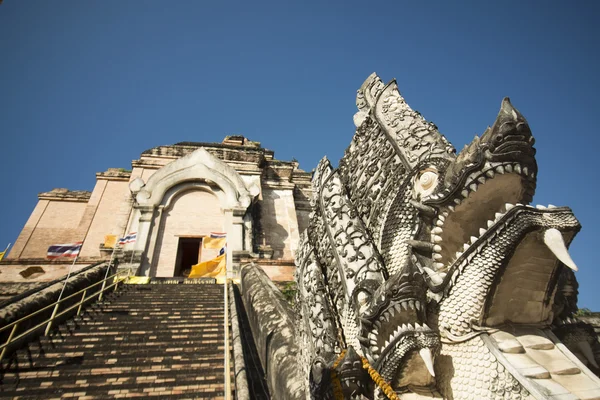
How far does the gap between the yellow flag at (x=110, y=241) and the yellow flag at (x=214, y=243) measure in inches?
119

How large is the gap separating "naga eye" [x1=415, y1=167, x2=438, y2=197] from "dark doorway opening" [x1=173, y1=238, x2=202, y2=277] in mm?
9808

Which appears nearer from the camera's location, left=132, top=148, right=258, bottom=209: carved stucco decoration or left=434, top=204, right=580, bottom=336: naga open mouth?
left=434, top=204, right=580, bottom=336: naga open mouth

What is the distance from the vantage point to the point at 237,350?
13.3 ft

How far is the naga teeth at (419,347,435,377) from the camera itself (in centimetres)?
204

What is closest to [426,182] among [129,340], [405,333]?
[405,333]

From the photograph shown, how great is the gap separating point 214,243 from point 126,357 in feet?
20.8

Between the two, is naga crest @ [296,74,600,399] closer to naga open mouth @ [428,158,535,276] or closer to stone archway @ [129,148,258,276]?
naga open mouth @ [428,158,535,276]

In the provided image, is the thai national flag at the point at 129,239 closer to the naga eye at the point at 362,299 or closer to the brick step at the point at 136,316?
the brick step at the point at 136,316

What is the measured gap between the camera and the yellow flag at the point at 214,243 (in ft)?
35.8

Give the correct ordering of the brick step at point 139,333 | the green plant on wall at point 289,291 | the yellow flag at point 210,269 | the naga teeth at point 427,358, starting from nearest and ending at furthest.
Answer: the naga teeth at point 427,358
the brick step at point 139,333
the green plant on wall at point 289,291
the yellow flag at point 210,269

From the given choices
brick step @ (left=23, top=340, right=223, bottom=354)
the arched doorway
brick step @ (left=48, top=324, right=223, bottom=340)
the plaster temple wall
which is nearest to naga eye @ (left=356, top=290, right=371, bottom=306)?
brick step @ (left=23, top=340, right=223, bottom=354)

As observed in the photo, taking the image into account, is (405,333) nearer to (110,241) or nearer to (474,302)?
(474,302)

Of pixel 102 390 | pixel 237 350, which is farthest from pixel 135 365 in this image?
pixel 237 350

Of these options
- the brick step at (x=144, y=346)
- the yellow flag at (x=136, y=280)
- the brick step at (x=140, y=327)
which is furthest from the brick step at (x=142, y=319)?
the yellow flag at (x=136, y=280)
